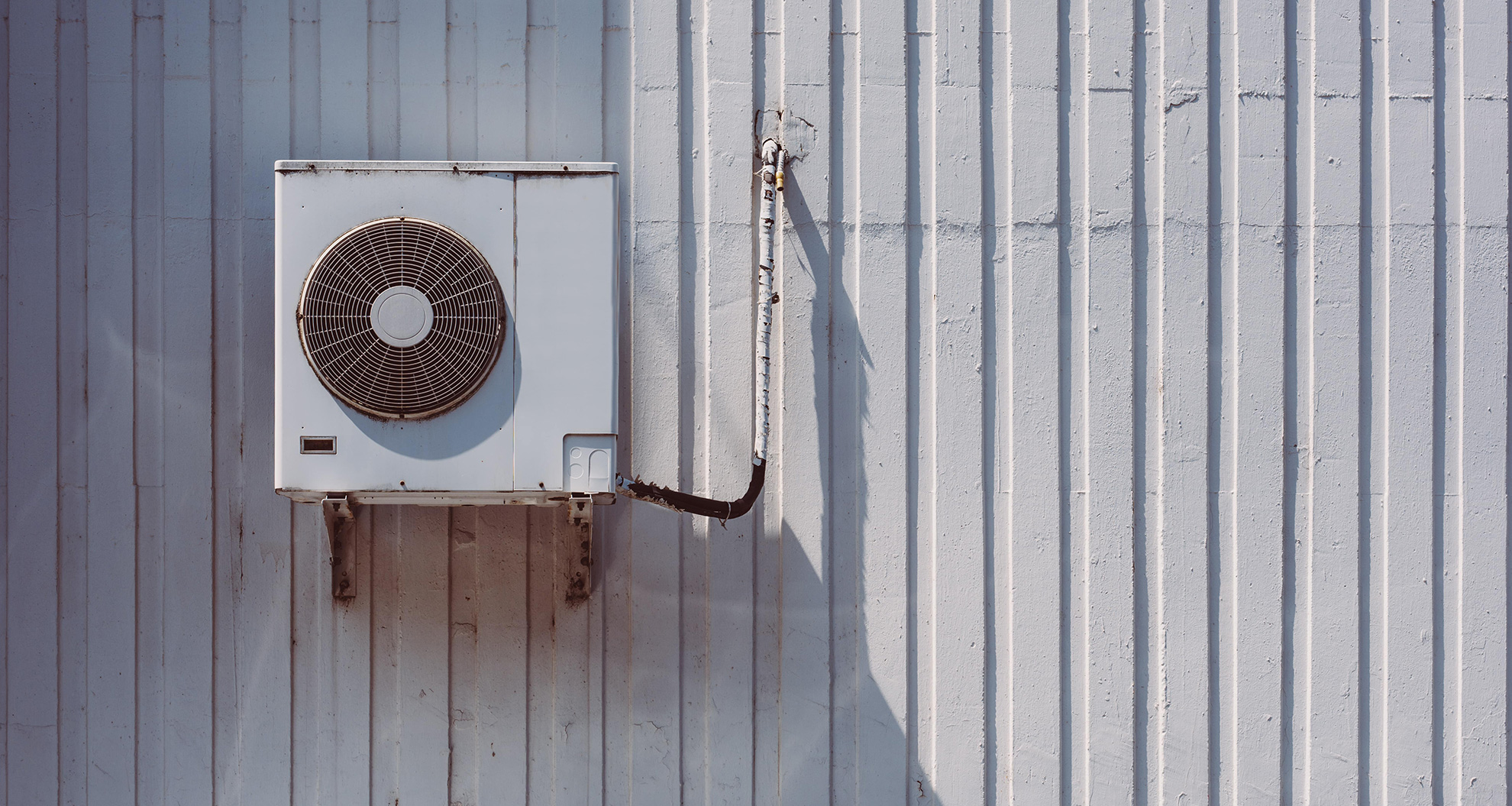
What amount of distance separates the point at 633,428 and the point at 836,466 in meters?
0.64

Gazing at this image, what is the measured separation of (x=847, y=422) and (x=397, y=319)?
4.25 ft

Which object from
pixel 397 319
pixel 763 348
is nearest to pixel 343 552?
pixel 397 319

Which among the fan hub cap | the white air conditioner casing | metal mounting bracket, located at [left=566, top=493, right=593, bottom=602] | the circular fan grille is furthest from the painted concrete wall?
the fan hub cap

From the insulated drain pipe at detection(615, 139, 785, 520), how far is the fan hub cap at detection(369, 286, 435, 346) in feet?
2.24

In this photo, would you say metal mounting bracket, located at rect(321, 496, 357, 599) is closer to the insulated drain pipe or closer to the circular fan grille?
the circular fan grille

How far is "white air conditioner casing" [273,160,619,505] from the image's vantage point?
2.07m

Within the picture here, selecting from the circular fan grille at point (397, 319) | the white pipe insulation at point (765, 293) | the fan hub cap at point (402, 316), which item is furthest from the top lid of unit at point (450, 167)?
the white pipe insulation at point (765, 293)

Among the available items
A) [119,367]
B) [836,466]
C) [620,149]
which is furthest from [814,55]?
[119,367]

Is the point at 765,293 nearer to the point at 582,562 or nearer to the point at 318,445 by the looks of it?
the point at 582,562

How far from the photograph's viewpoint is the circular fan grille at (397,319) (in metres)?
2.03

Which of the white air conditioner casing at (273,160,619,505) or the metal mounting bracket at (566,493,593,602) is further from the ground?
the white air conditioner casing at (273,160,619,505)

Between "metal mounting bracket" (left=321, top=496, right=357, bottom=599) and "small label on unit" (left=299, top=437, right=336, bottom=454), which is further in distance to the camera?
"metal mounting bracket" (left=321, top=496, right=357, bottom=599)

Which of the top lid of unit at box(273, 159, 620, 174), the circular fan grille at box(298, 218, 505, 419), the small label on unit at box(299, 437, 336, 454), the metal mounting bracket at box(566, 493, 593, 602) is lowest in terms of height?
the metal mounting bracket at box(566, 493, 593, 602)

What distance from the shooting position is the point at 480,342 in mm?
2064
